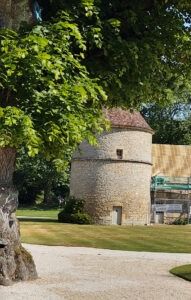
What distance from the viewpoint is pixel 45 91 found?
9.98 metres

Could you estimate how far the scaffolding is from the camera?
44.0 metres

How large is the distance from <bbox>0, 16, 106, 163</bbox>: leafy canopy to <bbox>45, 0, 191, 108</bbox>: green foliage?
0.58 metres

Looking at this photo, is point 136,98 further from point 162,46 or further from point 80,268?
point 80,268

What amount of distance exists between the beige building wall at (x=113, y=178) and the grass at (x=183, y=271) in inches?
915

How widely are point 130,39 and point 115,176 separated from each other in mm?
28591

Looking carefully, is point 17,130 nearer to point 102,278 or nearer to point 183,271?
point 102,278

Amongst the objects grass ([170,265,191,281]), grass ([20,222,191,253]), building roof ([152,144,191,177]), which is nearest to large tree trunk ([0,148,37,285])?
grass ([170,265,191,281])

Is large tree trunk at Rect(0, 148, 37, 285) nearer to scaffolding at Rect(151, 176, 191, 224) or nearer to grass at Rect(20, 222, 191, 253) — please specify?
grass at Rect(20, 222, 191, 253)

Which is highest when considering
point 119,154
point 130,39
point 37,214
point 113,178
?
point 119,154

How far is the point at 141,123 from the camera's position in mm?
40719

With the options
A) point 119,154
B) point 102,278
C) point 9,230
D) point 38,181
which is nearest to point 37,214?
point 38,181

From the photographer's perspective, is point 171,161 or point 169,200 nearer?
point 169,200

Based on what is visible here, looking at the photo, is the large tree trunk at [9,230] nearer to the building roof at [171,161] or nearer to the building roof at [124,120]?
the building roof at [124,120]

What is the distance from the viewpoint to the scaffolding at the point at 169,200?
144 ft
